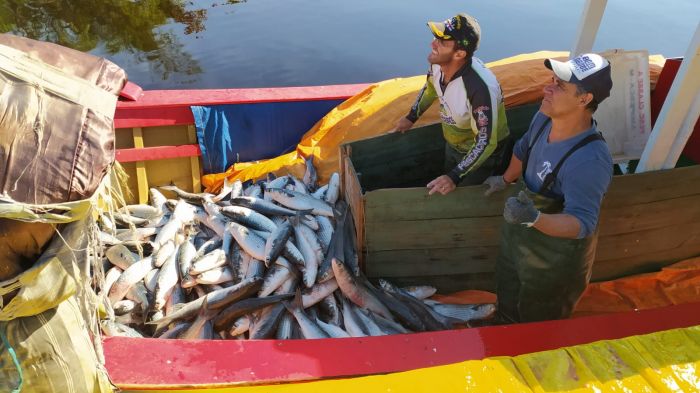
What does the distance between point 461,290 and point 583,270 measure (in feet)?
4.09

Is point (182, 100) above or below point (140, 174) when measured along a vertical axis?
above

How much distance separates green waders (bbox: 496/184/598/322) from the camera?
10.5 feet

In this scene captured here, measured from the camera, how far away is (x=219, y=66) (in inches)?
535

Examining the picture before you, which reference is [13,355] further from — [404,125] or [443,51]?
[404,125]

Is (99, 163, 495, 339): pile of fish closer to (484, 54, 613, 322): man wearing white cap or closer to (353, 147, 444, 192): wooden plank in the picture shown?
(353, 147, 444, 192): wooden plank

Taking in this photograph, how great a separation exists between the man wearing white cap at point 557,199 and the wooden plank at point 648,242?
0.94 metres

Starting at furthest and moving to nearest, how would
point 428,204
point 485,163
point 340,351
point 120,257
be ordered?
point 485,163, point 120,257, point 428,204, point 340,351

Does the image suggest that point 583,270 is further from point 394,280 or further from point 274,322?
point 274,322

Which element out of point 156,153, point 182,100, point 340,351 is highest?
point 182,100

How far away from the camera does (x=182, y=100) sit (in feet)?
18.2

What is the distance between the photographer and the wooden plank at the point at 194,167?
18.5ft

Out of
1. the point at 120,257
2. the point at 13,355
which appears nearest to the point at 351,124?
the point at 120,257

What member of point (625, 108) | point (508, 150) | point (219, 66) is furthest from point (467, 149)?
point (219, 66)

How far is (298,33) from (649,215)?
42.8 feet
